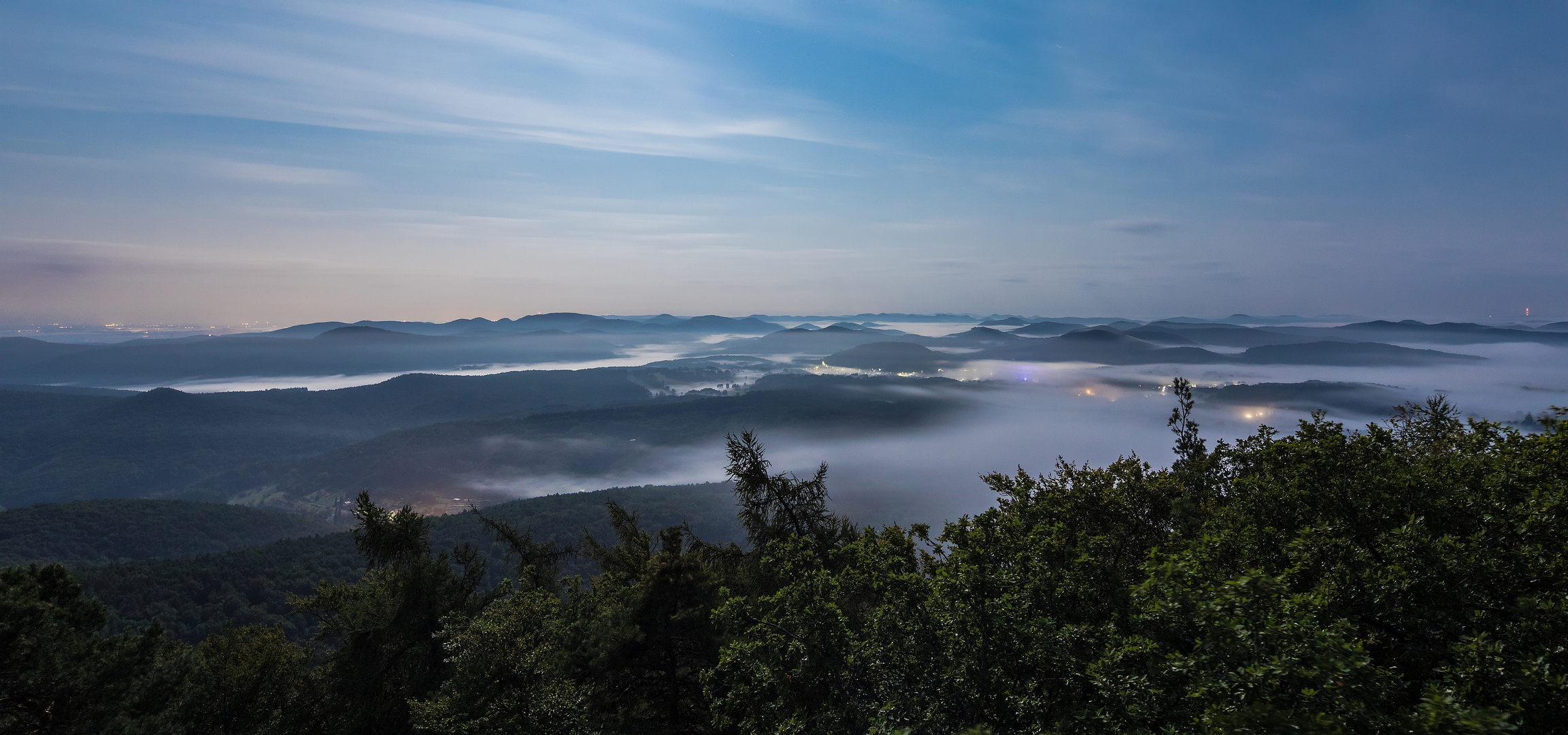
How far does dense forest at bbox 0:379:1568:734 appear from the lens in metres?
9.45

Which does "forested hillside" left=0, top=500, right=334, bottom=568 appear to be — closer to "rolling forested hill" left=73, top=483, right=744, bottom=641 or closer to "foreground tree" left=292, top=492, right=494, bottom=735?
"rolling forested hill" left=73, top=483, right=744, bottom=641

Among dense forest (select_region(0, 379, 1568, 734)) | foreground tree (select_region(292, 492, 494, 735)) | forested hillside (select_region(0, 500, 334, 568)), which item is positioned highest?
dense forest (select_region(0, 379, 1568, 734))

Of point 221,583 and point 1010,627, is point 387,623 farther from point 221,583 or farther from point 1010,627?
point 221,583

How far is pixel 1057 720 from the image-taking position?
1041 centimetres

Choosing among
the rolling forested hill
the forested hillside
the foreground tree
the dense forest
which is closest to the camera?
the dense forest

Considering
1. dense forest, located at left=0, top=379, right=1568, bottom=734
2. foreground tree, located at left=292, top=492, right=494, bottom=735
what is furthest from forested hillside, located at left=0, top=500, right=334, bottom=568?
dense forest, located at left=0, top=379, right=1568, bottom=734

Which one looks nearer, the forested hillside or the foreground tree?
the foreground tree

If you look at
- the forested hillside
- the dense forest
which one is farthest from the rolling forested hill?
the dense forest

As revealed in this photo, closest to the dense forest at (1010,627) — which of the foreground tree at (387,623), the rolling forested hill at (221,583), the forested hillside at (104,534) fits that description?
the foreground tree at (387,623)

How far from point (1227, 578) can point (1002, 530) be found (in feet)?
19.1

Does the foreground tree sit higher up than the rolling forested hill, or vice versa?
the foreground tree

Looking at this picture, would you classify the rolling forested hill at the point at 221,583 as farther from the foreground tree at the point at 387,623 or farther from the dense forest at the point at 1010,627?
the dense forest at the point at 1010,627

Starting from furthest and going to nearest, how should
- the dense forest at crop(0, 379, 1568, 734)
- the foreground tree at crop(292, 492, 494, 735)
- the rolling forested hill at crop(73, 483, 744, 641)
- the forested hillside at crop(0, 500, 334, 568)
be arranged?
the forested hillside at crop(0, 500, 334, 568)
the rolling forested hill at crop(73, 483, 744, 641)
the foreground tree at crop(292, 492, 494, 735)
the dense forest at crop(0, 379, 1568, 734)

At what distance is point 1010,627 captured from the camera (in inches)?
468
